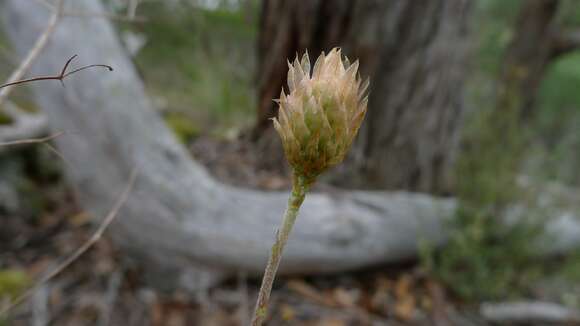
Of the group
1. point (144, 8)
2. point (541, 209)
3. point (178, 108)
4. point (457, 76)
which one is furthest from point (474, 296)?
point (144, 8)

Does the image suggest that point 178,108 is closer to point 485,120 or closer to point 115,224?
point 115,224

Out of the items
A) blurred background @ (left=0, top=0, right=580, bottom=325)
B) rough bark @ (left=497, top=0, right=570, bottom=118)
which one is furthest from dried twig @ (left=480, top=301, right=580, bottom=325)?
rough bark @ (left=497, top=0, right=570, bottom=118)

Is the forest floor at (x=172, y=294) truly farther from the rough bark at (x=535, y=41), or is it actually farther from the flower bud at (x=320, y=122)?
the rough bark at (x=535, y=41)

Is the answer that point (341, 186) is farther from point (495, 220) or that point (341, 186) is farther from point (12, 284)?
point (12, 284)

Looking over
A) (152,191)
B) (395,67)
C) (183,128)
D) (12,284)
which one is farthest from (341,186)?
(12,284)

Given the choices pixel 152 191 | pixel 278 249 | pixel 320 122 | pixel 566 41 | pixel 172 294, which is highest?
pixel 566 41

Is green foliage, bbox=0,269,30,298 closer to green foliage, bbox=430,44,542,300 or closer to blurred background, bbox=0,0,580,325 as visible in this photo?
blurred background, bbox=0,0,580,325
